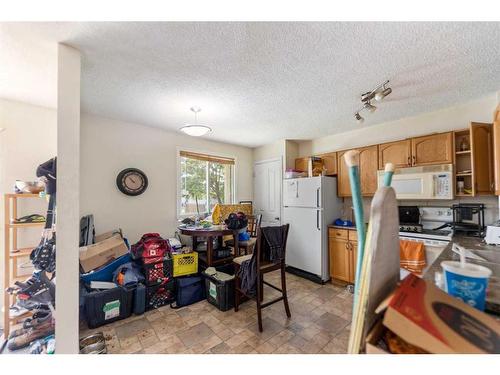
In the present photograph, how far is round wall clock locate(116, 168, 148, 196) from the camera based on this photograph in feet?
9.62

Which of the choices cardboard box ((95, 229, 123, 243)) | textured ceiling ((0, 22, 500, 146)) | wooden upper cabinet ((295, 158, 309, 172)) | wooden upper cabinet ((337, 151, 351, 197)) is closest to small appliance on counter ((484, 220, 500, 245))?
textured ceiling ((0, 22, 500, 146))

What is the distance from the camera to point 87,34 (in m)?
1.38

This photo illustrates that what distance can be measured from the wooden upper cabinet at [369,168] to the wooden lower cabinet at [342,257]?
2.34 ft

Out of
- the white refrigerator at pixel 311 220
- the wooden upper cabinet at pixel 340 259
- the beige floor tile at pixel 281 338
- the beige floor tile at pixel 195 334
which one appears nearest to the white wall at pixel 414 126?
the white refrigerator at pixel 311 220

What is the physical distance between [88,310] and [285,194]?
304 centimetres

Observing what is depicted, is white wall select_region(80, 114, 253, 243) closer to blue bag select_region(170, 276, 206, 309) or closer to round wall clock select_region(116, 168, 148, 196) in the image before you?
round wall clock select_region(116, 168, 148, 196)

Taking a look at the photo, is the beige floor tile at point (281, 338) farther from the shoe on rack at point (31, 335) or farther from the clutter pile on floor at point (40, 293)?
the shoe on rack at point (31, 335)

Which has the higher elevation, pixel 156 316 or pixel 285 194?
pixel 285 194

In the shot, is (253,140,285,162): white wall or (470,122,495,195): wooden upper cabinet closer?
(470,122,495,195): wooden upper cabinet

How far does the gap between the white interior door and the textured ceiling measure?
5.31 ft

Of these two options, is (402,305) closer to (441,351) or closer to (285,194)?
(441,351)

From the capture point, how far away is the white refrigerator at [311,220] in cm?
322

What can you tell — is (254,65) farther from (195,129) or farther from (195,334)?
(195,334)

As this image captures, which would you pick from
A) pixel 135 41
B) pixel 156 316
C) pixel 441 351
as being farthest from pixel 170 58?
pixel 156 316
